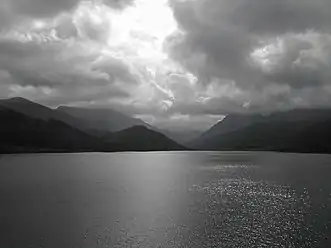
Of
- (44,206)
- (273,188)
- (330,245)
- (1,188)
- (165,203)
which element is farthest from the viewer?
(273,188)

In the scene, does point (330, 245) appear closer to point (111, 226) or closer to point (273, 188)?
point (111, 226)

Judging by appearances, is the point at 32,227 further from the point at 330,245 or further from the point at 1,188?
the point at 1,188

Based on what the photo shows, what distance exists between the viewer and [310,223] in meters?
61.6

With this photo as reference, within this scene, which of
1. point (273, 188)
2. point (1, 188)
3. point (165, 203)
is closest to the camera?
point (165, 203)

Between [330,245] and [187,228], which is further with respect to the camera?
[187,228]

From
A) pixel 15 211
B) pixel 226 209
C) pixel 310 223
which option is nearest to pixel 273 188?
pixel 226 209

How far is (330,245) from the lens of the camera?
47938mm

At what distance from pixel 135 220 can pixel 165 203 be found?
2040 cm

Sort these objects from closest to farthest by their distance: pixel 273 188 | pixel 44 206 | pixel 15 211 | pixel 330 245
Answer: pixel 330 245 < pixel 15 211 < pixel 44 206 < pixel 273 188

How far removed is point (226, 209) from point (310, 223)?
64.8ft

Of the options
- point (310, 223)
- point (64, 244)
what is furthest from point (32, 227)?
point (310, 223)

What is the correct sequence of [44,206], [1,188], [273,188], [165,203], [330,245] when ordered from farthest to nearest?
[273,188]
[1,188]
[165,203]
[44,206]
[330,245]

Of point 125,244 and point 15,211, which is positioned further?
point 15,211

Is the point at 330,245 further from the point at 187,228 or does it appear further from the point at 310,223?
the point at 187,228
